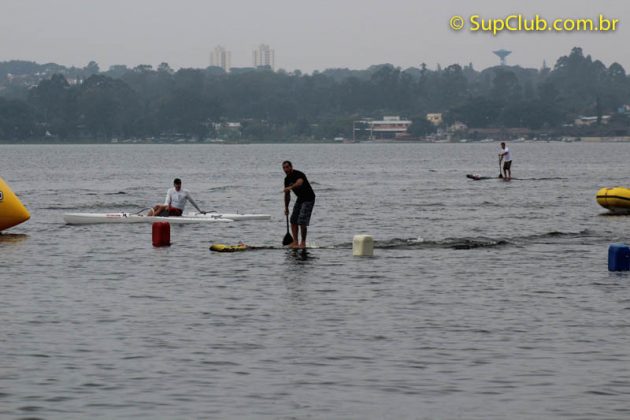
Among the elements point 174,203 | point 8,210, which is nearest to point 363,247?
point 174,203

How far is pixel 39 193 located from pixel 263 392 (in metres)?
53.1

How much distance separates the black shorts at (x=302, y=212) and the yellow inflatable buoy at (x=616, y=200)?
17.4m

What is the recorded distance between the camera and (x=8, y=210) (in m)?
33.9

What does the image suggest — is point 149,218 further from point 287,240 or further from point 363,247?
point 363,247

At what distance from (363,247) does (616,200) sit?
652 inches

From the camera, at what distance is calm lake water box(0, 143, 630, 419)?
14367mm

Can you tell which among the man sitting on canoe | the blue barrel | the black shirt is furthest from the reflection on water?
the blue barrel

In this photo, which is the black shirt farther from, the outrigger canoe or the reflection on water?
the reflection on water

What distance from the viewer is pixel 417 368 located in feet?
52.2

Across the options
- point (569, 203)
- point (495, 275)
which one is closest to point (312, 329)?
point (495, 275)

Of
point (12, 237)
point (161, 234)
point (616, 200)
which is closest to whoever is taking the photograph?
point (161, 234)

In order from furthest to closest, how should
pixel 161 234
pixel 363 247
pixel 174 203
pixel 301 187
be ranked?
pixel 174 203, pixel 161 234, pixel 363 247, pixel 301 187

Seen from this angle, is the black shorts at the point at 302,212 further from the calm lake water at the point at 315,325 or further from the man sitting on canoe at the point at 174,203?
the man sitting on canoe at the point at 174,203

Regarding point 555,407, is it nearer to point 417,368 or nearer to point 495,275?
point 417,368
